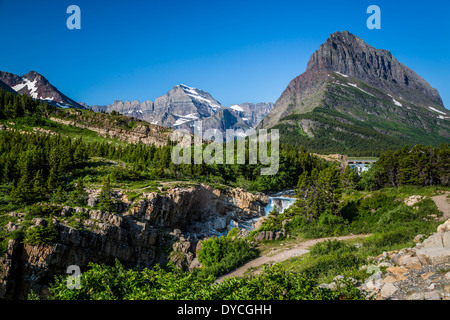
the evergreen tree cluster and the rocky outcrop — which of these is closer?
the rocky outcrop

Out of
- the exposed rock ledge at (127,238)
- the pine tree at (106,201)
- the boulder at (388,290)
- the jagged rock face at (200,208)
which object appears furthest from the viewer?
the jagged rock face at (200,208)

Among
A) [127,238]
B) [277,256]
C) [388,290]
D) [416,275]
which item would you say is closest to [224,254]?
[277,256]

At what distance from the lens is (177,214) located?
33719 mm

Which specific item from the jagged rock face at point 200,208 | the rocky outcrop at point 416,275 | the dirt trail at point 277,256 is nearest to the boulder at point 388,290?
the rocky outcrop at point 416,275

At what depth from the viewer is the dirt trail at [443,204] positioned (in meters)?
25.8

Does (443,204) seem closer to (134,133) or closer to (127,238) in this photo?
(127,238)

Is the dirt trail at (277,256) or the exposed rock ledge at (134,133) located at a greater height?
the exposed rock ledge at (134,133)

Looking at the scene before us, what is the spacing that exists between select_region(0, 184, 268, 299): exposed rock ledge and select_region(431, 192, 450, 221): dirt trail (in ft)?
83.9

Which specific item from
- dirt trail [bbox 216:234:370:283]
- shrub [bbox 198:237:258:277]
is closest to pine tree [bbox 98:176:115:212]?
shrub [bbox 198:237:258:277]

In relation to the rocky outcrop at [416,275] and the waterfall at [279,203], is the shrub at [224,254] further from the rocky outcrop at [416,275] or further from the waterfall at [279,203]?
the waterfall at [279,203]

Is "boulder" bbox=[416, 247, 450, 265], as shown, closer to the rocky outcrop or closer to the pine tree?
the rocky outcrop

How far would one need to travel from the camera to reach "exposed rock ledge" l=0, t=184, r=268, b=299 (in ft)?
60.6

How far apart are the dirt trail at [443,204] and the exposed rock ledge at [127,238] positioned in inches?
1006

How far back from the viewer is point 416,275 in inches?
430
